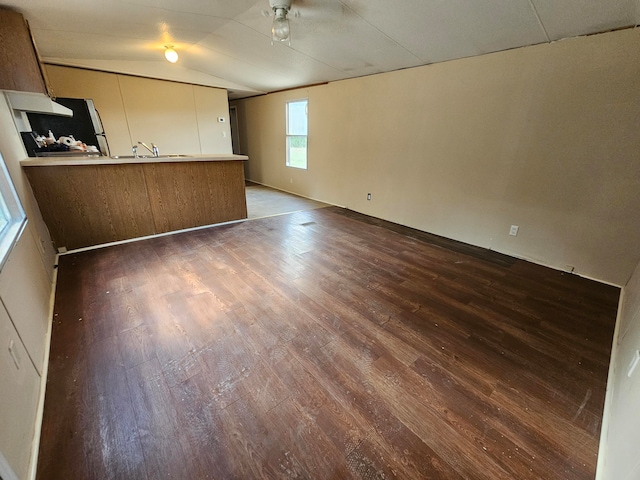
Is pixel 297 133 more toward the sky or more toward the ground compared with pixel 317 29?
more toward the ground

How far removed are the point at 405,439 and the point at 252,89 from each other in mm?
6614

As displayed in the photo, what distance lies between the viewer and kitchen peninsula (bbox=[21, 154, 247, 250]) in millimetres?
2727

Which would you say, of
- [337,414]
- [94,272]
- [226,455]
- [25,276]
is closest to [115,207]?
[94,272]

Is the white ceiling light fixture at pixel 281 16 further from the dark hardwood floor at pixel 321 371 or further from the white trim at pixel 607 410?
the white trim at pixel 607 410

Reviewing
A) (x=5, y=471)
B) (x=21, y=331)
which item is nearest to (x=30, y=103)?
(x=21, y=331)

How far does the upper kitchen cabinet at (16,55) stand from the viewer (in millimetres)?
2033

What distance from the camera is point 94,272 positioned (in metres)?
2.51

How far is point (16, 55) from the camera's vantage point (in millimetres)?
2072

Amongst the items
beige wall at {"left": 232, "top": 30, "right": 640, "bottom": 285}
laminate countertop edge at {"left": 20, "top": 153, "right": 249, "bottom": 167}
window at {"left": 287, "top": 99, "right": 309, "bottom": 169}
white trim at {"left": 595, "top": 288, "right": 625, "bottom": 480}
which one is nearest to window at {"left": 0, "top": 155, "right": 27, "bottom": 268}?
laminate countertop edge at {"left": 20, "top": 153, "right": 249, "bottom": 167}

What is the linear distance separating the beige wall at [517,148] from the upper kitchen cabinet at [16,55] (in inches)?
145

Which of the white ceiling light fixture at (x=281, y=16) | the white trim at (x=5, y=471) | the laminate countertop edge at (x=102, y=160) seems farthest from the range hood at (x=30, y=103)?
the white trim at (x=5, y=471)

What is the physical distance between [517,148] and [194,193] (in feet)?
12.7

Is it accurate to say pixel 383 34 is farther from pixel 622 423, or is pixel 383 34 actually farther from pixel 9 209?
pixel 9 209

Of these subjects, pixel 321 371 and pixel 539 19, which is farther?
pixel 539 19
